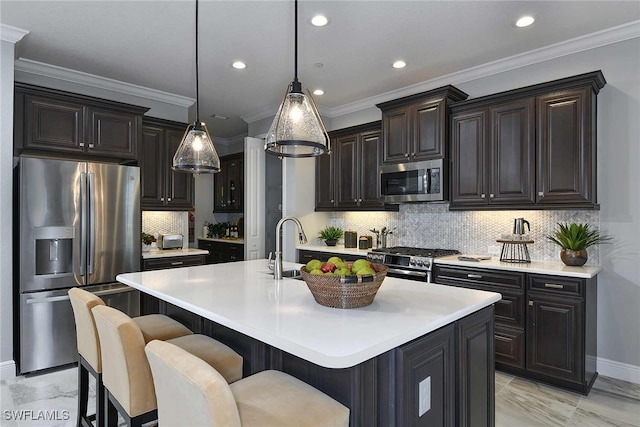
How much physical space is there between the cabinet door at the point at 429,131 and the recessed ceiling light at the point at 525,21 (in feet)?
3.10

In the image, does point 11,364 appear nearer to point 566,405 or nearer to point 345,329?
point 345,329

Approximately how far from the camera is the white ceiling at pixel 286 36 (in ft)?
9.02

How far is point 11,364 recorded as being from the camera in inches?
122

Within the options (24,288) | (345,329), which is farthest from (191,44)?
(345,329)

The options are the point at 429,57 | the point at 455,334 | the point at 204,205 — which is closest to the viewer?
the point at 455,334

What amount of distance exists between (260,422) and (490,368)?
1316 mm

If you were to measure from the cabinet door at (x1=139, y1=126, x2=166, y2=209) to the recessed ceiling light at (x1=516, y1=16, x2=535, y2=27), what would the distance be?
370 centimetres

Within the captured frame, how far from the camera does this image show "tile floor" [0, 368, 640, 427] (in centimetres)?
248

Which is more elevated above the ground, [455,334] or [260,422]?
[455,334]

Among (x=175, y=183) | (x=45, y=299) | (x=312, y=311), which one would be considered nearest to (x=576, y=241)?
(x=312, y=311)

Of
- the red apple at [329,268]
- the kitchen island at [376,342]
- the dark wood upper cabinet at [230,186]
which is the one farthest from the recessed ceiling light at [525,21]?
the dark wood upper cabinet at [230,186]

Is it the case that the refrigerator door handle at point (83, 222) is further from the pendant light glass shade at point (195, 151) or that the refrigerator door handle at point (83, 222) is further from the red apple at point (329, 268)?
the red apple at point (329, 268)

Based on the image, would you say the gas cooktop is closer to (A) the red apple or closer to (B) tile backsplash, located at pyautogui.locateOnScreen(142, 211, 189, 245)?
(A) the red apple

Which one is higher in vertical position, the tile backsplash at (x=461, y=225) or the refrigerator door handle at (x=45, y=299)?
the tile backsplash at (x=461, y=225)
